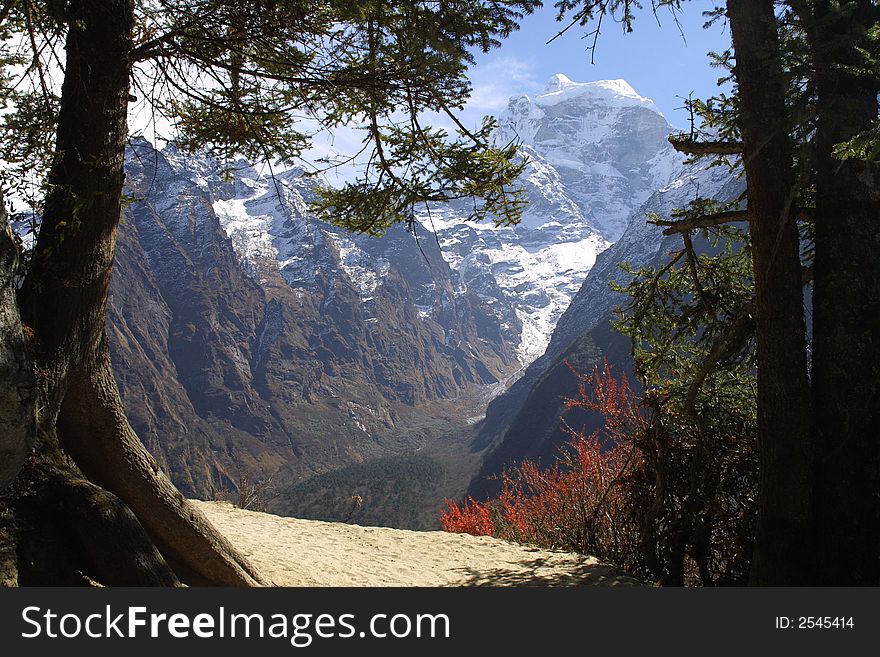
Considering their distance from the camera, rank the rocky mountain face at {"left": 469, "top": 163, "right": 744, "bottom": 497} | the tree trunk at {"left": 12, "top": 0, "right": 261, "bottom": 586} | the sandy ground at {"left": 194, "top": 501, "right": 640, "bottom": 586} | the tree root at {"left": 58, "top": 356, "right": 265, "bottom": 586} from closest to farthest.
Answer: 1. the tree trunk at {"left": 12, "top": 0, "right": 261, "bottom": 586}
2. the tree root at {"left": 58, "top": 356, "right": 265, "bottom": 586}
3. the sandy ground at {"left": 194, "top": 501, "right": 640, "bottom": 586}
4. the rocky mountain face at {"left": 469, "top": 163, "right": 744, "bottom": 497}

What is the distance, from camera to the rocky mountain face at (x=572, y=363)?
101 m

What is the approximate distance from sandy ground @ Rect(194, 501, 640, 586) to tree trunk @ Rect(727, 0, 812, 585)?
2.30 metres

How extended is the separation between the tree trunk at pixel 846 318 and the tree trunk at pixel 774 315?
13 centimetres

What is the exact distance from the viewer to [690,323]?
6.55 m

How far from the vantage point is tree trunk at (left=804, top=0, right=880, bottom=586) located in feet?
13.3

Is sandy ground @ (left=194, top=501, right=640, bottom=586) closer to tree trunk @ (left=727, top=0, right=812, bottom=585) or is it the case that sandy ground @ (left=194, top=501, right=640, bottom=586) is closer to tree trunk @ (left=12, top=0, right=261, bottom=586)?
tree trunk @ (left=12, top=0, right=261, bottom=586)

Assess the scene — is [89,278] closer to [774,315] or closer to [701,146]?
[774,315]

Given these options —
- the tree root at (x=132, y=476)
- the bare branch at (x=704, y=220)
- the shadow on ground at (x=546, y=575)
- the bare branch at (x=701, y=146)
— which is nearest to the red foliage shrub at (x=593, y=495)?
the shadow on ground at (x=546, y=575)

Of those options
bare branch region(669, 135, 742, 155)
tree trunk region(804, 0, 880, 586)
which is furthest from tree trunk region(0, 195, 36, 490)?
tree trunk region(804, 0, 880, 586)

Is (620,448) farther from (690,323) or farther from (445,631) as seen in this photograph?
(445,631)

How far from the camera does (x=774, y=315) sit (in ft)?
14.3

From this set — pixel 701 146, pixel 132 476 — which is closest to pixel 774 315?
pixel 701 146

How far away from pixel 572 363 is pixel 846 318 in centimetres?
6877

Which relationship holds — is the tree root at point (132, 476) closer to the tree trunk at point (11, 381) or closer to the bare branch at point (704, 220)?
the tree trunk at point (11, 381)
